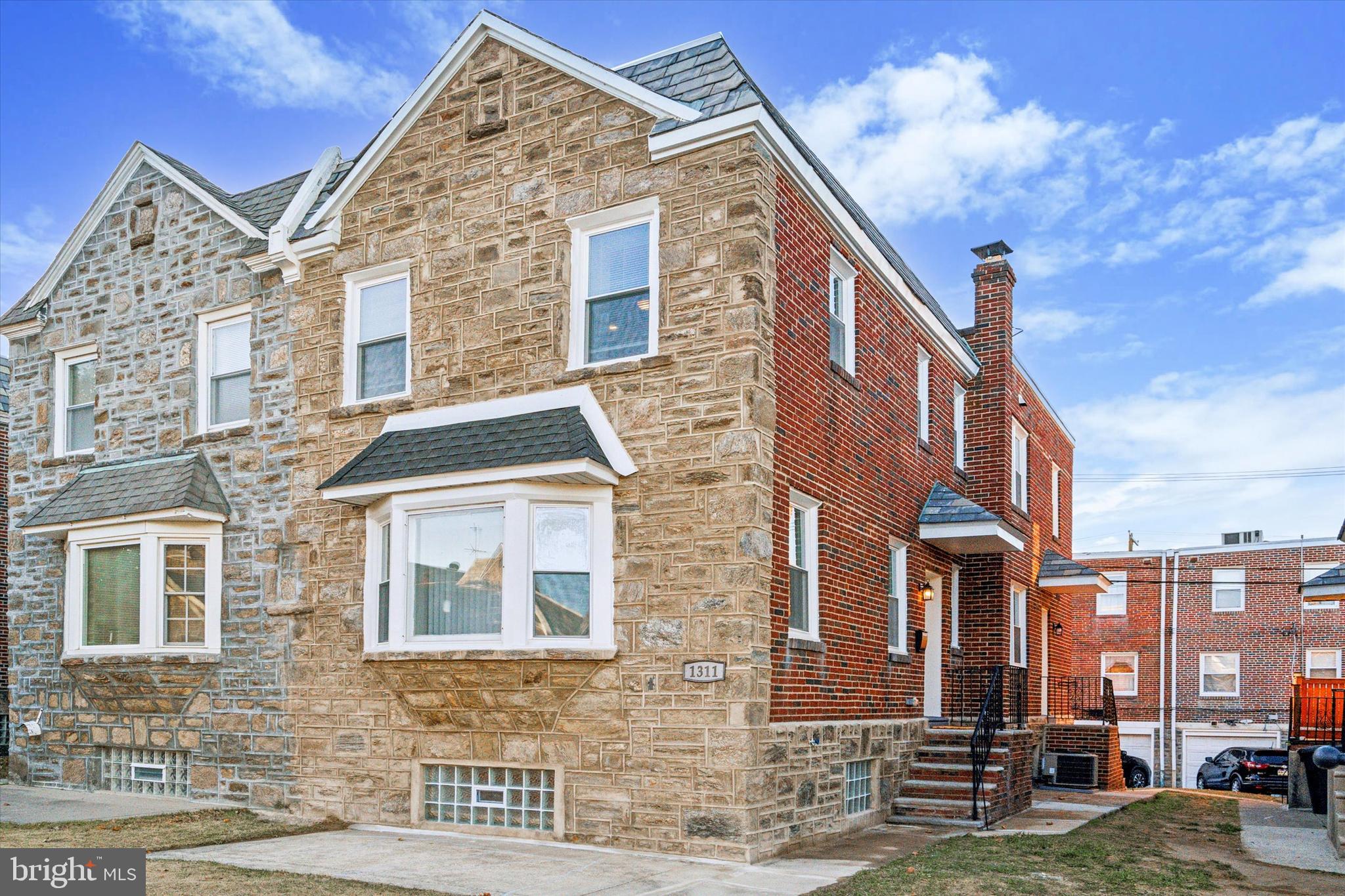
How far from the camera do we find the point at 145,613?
45.8 ft

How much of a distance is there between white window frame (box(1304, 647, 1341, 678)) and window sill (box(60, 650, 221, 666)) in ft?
113

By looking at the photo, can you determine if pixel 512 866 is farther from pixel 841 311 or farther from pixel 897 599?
pixel 841 311

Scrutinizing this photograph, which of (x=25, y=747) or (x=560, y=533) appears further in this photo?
(x=25, y=747)

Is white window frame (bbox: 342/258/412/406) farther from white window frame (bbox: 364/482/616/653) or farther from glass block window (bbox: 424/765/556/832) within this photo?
glass block window (bbox: 424/765/556/832)

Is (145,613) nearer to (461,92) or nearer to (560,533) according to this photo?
(560,533)

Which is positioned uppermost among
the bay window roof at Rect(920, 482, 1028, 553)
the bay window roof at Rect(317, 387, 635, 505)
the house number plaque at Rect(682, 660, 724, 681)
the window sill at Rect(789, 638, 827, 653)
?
the bay window roof at Rect(317, 387, 635, 505)

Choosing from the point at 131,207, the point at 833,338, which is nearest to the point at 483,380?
the point at 833,338

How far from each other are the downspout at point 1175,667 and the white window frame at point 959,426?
23.3 meters

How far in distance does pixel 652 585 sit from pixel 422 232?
4.89 meters

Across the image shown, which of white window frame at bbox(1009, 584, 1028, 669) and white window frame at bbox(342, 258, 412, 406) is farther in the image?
white window frame at bbox(1009, 584, 1028, 669)

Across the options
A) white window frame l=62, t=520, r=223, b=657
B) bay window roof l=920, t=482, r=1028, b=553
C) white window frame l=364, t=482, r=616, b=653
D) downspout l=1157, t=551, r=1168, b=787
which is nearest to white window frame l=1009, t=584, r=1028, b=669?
bay window roof l=920, t=482, r=1028, b=553

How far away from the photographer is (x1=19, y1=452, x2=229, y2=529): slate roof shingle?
45.8ft

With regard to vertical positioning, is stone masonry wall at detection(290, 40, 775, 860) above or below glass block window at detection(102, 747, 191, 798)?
above

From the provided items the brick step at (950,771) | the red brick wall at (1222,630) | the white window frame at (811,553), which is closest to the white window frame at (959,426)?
the brick step at (950,771)
